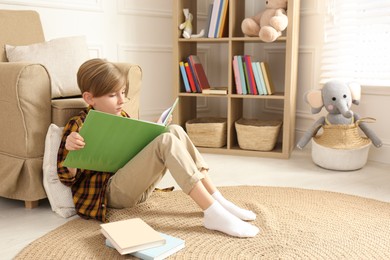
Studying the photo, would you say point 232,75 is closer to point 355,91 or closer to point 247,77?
point 247,77

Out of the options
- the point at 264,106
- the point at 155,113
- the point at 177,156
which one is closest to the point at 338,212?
the point at 177,156

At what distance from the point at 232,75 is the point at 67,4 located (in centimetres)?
115

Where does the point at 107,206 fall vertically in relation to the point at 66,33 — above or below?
below

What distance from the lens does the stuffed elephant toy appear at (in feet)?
8.39

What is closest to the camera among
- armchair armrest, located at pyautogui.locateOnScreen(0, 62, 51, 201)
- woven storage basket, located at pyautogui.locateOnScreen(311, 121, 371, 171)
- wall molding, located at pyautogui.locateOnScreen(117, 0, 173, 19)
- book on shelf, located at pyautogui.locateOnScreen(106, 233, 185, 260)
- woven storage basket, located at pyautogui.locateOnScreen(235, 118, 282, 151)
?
book on shelf, located at pyautogui.locateOnScreen(106, 233, 185, 260)

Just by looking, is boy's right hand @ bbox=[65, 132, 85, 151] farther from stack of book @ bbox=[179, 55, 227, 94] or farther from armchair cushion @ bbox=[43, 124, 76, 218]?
stack of book @ bbox=[179, 55, 227, 94]

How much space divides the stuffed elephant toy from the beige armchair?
4.65 feet

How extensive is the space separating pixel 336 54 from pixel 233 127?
0.80m

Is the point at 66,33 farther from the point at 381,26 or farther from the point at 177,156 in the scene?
the point at 381,26

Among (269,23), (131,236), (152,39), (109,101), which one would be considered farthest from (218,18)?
(131,236)

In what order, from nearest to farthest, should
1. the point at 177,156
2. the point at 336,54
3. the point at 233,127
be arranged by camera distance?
the point at 177,156 < the point at 336,54 < the point at 233,127

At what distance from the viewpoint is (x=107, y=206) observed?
1807 mm

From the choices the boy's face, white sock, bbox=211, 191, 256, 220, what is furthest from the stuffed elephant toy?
the boy's face

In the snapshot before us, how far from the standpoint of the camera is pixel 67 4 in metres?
2.89
